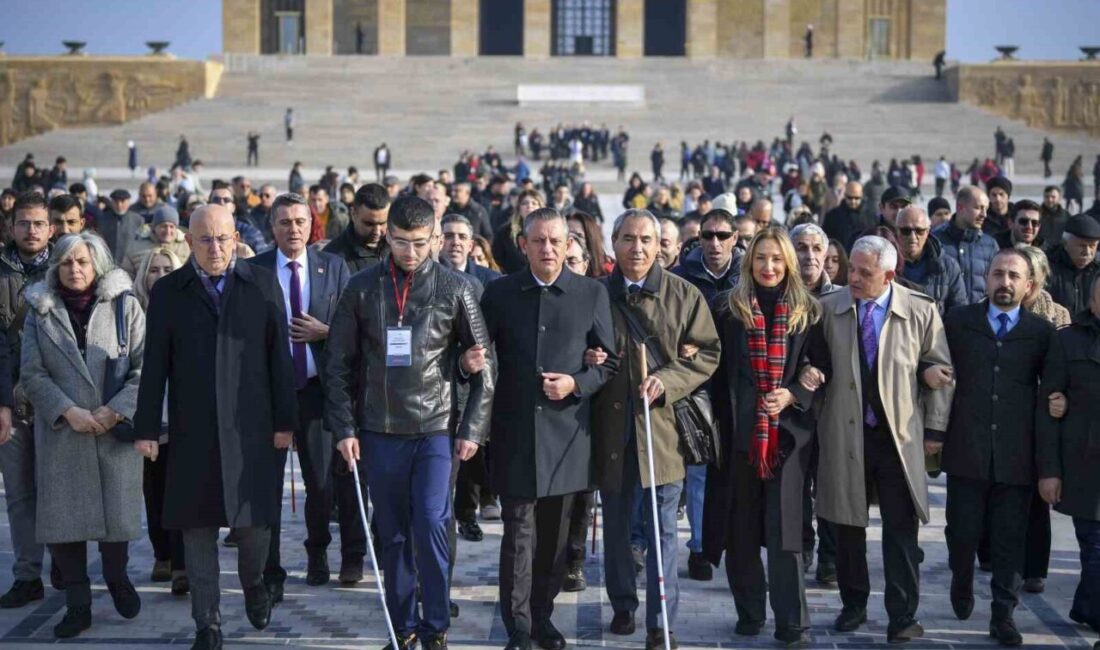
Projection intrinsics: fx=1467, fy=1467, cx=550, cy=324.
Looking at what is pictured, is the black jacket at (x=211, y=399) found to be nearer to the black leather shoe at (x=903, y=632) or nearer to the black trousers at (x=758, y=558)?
the black trousers at (x=758, y=558)

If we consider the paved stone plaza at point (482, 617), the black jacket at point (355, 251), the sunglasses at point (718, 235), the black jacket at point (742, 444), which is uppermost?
the sunglasses at point (718, 235)

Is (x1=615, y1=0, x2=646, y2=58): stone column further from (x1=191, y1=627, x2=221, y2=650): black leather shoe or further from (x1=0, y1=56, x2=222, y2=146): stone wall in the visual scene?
(x1=191, y1=627, x2=221, y2=650): black leather shoe

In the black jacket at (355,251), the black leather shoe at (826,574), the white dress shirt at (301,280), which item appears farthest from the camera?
the black jacket at (355,251)

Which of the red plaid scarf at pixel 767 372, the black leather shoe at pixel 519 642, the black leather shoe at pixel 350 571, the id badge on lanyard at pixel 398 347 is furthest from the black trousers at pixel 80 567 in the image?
the red plaid scarf at pixel 767 372

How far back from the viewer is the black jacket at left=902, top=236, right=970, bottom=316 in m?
8.40

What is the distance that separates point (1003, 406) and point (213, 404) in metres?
3.47

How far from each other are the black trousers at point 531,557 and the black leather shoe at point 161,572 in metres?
2.07

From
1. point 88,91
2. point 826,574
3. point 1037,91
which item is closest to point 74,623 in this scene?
point 826,574

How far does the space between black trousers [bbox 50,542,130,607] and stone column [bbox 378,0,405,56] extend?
5180 cm

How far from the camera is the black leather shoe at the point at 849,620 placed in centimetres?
659

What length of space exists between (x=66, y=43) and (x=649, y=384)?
48683 mm

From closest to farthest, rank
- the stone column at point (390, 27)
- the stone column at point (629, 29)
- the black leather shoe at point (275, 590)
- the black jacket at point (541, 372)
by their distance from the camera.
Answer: the black jacket at point (541, 372) → the black leather shoe at point (275, 590) → the stone column at point (629, 29) → the stone column at point (390, 27)

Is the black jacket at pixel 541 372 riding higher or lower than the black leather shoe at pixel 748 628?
higher

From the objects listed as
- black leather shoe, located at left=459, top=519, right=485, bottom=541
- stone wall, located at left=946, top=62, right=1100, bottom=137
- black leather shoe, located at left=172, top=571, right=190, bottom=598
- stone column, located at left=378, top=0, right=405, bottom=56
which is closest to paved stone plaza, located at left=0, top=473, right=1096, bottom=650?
black leather shoe, located at left=172, top=571, right=190, bottom=598
